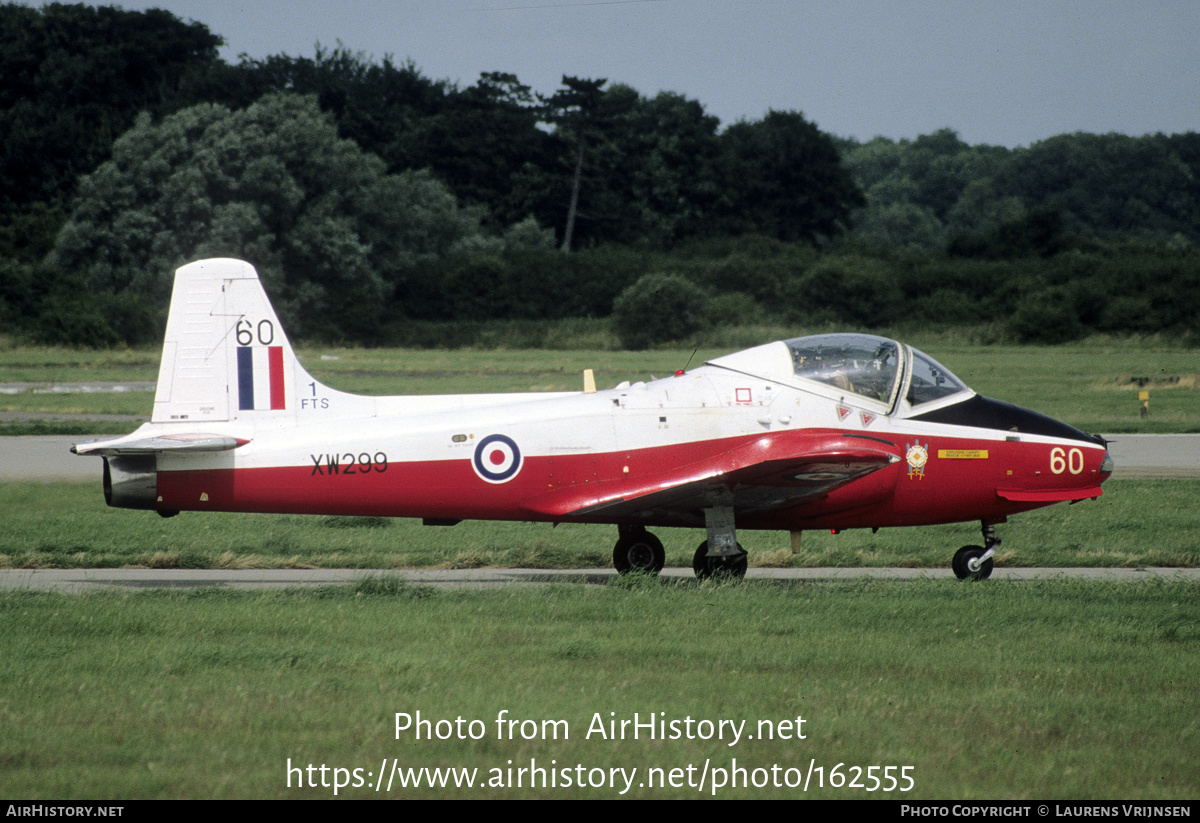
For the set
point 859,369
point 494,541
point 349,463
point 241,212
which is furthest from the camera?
point 241,212

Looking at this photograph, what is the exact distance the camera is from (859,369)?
35.5 ft

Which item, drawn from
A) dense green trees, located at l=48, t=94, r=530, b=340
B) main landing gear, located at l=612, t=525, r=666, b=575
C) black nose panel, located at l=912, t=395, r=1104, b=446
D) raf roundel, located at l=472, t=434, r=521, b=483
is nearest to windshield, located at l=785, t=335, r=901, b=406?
black nose panel, located at l=912, t=395, r=1104, b=446

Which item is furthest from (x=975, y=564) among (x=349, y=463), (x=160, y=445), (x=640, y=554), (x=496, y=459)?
(x=160, y=445)

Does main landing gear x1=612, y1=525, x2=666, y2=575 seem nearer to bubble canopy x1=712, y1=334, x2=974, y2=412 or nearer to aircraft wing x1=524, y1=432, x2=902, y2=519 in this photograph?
aircraft wing x1=524, y1=432, x2=902, y2=519

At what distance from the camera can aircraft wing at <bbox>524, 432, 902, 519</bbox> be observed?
10.2 metres

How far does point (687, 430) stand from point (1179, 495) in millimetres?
9250

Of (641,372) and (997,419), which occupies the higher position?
(641,372)

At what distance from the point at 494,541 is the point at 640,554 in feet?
8.74

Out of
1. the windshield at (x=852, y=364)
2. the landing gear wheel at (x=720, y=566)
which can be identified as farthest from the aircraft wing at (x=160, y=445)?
the windshield at (x=852, y=364)

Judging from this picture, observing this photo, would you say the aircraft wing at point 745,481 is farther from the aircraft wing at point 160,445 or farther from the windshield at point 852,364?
the aircraft wing at point 160,445

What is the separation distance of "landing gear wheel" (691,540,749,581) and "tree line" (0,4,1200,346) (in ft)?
148

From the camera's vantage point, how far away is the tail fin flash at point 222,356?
34.7ft

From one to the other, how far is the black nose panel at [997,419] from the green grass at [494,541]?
1816 mm

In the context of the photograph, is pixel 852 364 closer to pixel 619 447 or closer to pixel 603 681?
pixel 619 447
